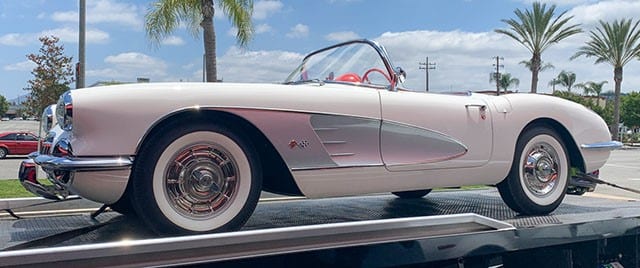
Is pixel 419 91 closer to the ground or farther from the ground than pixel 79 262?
farther from the ground

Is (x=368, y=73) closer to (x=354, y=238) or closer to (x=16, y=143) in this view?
(x=354, y=238)

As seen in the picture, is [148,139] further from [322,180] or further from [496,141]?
[496,141]

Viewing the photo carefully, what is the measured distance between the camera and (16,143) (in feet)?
69.6

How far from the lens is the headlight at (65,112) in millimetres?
2193

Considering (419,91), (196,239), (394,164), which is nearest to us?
(196,239)

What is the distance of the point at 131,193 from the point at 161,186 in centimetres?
12

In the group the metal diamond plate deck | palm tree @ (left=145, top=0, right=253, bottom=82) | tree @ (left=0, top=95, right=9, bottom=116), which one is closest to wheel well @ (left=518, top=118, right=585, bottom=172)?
the metal diamond plate deck

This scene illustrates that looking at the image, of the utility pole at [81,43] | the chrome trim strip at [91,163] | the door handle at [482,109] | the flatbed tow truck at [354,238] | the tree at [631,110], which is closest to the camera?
the flatbed tow truck at [354,238]

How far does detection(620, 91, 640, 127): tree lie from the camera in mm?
50344

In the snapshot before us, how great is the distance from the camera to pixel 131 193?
226 centimetres

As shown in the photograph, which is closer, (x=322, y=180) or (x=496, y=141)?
(x=322, y=180)

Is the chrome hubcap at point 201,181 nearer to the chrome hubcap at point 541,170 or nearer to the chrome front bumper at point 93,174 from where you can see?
the chrome front bumper at point 93,174

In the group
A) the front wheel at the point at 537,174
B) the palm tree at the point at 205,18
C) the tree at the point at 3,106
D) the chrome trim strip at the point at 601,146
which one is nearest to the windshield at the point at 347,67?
the front wheel at the point at 537,174

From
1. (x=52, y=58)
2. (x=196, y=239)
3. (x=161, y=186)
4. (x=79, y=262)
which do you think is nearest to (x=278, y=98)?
(x=161, y=186)
